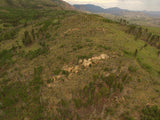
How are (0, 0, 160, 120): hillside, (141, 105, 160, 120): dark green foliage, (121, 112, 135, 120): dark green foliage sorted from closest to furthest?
1. (141, 105, 160, 120): dark green foliage
2. (121, 112, 135, 120): dark green foliage
3. (0, 0, 160, 120): hillside

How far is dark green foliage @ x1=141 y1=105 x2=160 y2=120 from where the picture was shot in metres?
9.55

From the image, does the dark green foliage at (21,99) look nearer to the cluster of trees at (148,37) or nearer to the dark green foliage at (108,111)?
the dark green foliage at (108,111)

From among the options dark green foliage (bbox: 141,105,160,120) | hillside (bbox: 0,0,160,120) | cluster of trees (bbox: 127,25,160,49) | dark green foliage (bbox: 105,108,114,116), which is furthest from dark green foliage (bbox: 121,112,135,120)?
cluster of trees (bbox: 127,25,160,49)

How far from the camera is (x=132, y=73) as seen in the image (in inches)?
619

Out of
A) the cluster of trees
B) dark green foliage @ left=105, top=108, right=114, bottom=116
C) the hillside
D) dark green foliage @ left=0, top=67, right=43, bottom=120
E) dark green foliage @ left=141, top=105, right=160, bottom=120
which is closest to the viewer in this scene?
dark green foliage @ left=141, top=105, right=160, bottom=120

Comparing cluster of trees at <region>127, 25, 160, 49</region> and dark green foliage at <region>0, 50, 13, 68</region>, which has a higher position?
cluster of trees at <region>127, 25, 160, 49</region>

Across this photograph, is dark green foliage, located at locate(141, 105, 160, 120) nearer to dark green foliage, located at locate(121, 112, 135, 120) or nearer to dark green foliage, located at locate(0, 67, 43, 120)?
dark green foliage, located at locate(121, 112, 135, 120)

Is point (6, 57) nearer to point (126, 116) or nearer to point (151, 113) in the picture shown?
point (126, 116)

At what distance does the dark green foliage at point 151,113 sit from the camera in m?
9.55

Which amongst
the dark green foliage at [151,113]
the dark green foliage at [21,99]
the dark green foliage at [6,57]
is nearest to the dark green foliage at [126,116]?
the dark green foliage at [151,113]

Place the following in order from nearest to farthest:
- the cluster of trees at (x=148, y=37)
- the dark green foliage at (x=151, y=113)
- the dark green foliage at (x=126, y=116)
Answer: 1. the dark green foliage at (x=151, y=113)
2. the dark green foliage at (x=126, y=116)
3. the cluster of trees at (x=148, y=37)

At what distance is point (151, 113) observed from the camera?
987cm

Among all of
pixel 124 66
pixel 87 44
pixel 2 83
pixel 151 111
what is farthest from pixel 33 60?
pixel 151 111

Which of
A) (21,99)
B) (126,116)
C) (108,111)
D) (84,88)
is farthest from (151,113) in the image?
(21,99)
